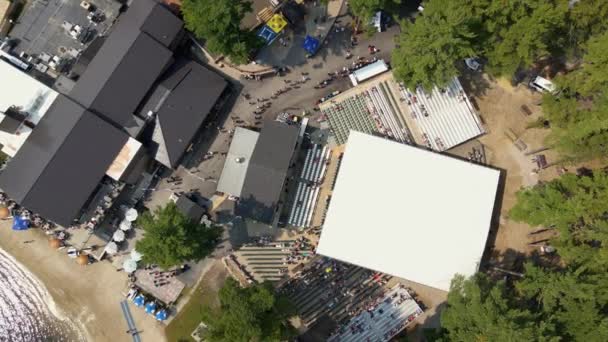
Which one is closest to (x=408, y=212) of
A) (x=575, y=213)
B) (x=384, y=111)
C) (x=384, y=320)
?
(x=384, y=111)

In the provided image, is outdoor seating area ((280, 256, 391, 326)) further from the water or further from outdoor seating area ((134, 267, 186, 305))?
the water

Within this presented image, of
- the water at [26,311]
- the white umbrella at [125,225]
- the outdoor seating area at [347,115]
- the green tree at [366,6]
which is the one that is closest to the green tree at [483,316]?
the outdoor seating area at [347,115]

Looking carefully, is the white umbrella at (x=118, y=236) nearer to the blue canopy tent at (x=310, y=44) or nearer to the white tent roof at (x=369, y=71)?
the blue canopy tent at (x=310, y=44)

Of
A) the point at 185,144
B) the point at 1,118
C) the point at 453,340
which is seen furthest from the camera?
the point at 185,144

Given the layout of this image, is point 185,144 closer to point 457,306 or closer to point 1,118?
point 1,118

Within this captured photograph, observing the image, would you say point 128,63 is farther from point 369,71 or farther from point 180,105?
point 369,71

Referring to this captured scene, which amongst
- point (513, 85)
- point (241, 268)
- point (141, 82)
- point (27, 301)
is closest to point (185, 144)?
point (141, 82)

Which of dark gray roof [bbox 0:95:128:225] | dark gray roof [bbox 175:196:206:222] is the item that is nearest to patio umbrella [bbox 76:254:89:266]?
dark gray roof [bbox 0:95:128:225]
